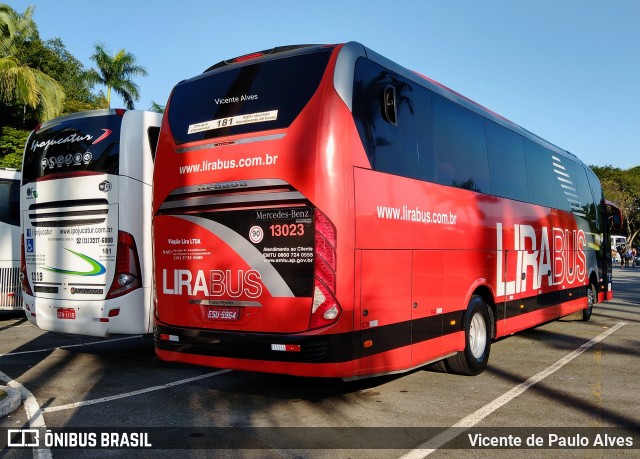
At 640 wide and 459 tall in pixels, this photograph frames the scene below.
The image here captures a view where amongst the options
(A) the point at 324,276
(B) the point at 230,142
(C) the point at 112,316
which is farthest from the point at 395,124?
(C) the point at 112,316

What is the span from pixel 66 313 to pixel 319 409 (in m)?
3.98

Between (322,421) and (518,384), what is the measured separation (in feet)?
9.67

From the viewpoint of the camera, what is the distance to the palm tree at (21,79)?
882 inches

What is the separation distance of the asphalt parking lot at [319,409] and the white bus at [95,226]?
87 centimetres

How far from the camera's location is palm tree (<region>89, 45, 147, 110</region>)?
3706cm

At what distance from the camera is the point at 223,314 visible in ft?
19.6

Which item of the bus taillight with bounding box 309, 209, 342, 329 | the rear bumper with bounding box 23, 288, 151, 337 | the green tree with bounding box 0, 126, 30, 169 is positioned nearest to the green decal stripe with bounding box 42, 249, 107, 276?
the rear bumper with bounding box 23, 288, 151, 337

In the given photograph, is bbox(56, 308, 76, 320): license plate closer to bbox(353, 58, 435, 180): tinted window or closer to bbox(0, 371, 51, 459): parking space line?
bbox(0, 371, 51, 459): parking space line

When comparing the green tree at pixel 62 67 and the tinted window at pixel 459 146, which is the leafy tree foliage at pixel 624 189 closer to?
the green tree at pixel 62 67

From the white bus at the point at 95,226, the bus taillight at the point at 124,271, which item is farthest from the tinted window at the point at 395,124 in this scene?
the bus taillight at the point at 124,271

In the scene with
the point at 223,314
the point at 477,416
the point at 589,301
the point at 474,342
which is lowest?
the point at 477,416

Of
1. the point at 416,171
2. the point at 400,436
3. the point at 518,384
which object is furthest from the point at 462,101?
the point at 400,436

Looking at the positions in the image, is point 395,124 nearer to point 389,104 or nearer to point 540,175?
point 389,104

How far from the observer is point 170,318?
648 centimetres
